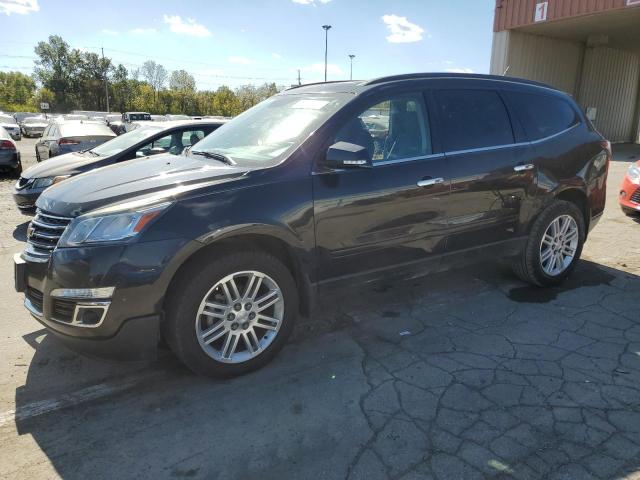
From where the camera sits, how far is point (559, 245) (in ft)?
15.8

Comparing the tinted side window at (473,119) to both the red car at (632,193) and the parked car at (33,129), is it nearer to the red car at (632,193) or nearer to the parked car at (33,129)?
the red car at (632,193)

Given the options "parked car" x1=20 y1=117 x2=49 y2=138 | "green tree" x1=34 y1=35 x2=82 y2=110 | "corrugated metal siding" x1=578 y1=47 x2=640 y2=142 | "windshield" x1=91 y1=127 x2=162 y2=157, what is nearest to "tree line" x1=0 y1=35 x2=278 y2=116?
"green tree" x1=34 y1=35 x2=82 y2=110

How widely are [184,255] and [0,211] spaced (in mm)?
7179

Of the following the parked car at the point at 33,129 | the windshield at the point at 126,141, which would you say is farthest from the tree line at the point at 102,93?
the windshield at the point at 126,141

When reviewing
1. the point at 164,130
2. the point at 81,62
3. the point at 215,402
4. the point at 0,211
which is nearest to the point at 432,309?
Result: the point at 215,402

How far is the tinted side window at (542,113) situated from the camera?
4484mm

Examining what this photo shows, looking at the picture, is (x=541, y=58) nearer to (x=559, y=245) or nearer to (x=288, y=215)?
(x=559, y=245)

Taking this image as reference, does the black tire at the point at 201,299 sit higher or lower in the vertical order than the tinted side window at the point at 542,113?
lower

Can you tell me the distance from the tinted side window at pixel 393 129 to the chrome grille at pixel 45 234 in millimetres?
1894

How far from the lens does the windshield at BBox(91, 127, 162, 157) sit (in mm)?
7250

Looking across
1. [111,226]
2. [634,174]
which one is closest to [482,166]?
[111,226]

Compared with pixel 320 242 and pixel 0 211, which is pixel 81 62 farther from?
pixel 320 242

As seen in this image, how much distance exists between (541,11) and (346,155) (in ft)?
61.6

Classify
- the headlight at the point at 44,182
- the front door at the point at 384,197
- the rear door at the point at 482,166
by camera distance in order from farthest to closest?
the headlight at the point at 44,182 → the rear door at the point at 482,166 → the front door at the point at 384,197
